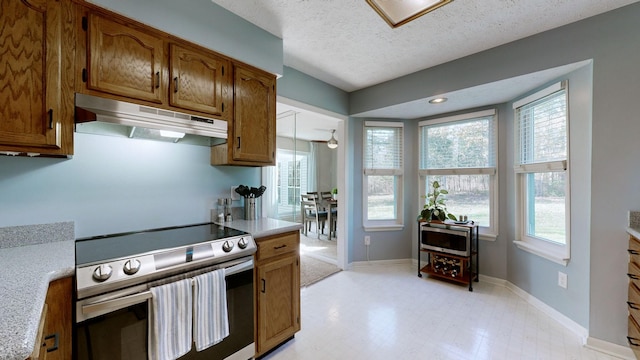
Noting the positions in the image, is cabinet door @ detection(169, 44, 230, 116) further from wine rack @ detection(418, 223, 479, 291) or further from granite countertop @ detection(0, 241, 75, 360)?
wine rack @ detection(418, 223, 479, 291)

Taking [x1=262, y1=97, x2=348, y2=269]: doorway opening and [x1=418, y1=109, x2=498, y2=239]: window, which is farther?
[x1=262, y1=97, x2=348, y2=269]: doorway opening

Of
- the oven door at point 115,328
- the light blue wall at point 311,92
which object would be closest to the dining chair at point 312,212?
the light blue wall at point 311,92

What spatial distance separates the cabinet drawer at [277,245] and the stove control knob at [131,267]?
2.30 ft

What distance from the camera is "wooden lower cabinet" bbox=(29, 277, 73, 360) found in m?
1.01

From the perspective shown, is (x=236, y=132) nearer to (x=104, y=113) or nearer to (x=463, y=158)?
(x=104, y=113)

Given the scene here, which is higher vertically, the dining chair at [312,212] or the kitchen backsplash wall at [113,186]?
the kitchen backsplash wall at [113,186]

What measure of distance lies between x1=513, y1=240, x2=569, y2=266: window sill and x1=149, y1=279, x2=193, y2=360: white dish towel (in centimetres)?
294

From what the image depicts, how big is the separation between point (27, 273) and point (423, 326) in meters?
2.54

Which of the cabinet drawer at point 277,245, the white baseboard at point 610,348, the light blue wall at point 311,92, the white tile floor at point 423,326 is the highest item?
the light blue wall at point 311,92

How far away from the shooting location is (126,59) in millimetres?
1452

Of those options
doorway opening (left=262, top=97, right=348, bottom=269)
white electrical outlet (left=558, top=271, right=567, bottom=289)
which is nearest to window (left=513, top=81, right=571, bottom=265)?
white electrical outlet (left=558, top=271, right=567, bottom=289)

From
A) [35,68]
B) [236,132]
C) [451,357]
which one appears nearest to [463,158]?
[451,357]

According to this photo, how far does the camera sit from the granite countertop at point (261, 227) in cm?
175

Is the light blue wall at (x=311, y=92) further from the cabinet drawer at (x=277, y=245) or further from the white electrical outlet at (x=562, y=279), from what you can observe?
the white electrical outlet at (x=562, y=279)
